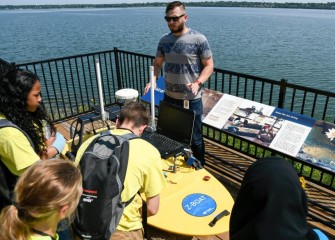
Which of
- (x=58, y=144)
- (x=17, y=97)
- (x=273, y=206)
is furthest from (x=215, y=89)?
(x=273, y=206)

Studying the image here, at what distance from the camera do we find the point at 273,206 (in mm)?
1150

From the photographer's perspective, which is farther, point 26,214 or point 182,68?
point 182,68

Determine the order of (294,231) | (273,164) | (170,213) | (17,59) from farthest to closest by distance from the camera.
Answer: (17,59), (170,213), (273,164), (294,231)

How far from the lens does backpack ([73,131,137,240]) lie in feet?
5.49

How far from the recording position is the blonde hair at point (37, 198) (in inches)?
55.3

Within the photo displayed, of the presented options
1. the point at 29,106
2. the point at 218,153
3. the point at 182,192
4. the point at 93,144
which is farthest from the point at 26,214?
the point at 218,153

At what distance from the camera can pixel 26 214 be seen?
1.43m

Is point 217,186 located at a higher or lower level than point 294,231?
lower

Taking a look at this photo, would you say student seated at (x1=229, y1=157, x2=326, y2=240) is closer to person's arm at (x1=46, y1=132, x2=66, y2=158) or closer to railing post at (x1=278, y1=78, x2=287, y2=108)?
person's arm at (x1=46, y1=132, x2=66, y2=158)

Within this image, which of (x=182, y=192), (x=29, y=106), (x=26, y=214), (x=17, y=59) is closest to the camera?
(x=26, y=214)

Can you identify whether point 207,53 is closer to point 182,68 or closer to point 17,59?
point 182,68

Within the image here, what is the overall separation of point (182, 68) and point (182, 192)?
5.86 ft

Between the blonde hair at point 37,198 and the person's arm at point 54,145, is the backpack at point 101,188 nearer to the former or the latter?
the blonde hair at point 37,198

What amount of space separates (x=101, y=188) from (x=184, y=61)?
90.2 inches
